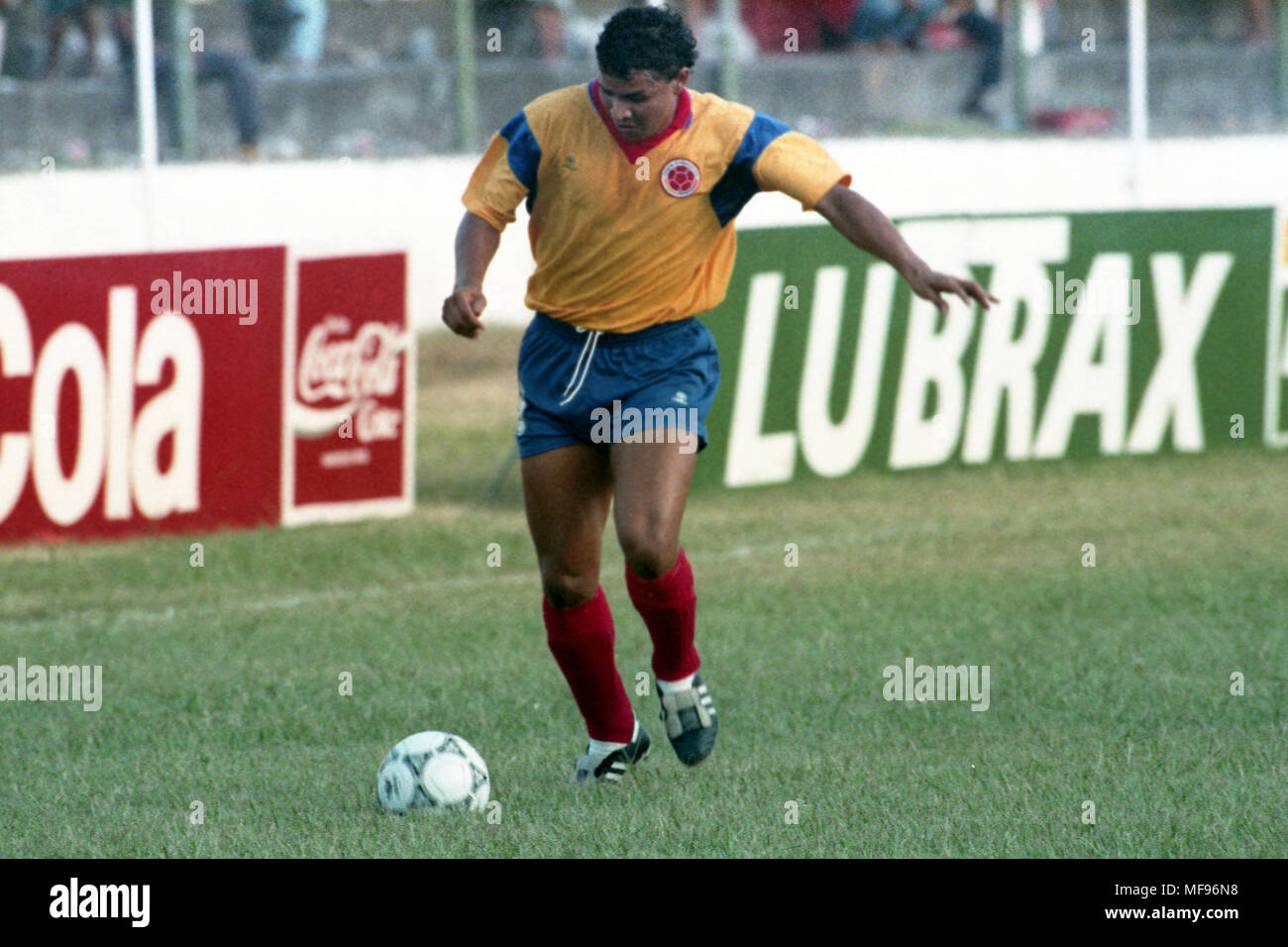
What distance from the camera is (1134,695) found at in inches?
292

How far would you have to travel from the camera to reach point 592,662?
6.33 meters

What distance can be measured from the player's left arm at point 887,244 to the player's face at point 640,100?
20.0 inches

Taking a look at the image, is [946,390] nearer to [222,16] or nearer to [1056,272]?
[1056,272]

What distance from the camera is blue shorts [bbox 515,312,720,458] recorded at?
617 cm

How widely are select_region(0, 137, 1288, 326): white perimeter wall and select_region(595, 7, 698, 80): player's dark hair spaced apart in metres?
8.29

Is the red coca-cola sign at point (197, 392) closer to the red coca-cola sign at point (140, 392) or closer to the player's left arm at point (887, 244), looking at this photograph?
the red coca-cola sign at point (140, 392)

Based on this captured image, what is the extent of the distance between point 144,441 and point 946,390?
460 cm

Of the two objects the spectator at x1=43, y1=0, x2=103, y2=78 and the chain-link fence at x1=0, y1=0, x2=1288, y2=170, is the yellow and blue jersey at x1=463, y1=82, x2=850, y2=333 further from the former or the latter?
the spectator at x1=43, y1=0, x2=103, y2=78

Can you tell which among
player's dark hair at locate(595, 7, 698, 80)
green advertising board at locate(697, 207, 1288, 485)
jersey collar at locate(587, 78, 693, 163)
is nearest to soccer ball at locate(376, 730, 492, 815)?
jersey collar at locate(587, 78, 693, 163)

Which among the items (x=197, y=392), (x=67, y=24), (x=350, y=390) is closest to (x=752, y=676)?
(x=197, y=392)

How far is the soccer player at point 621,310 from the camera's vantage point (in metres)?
6.12

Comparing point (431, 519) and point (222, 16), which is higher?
point (222, 16)

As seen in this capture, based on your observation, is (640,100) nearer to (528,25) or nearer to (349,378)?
(349,378)

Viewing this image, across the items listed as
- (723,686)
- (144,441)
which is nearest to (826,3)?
(144,441)
